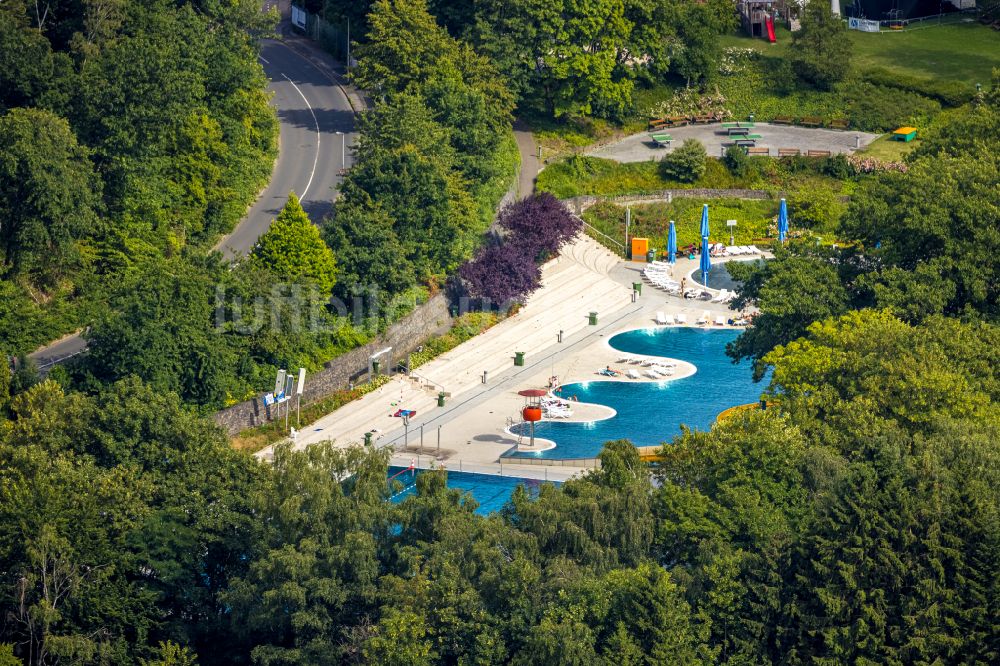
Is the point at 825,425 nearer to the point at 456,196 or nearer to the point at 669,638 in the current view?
the point at 669,638

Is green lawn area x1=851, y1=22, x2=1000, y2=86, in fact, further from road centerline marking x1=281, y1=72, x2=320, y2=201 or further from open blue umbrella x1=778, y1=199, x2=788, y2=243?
road centerline marking x1=281, y1=72, x2=320, y2=201

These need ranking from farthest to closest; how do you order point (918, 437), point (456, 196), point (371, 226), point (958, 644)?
point (456, 196) → point (371, 226) → point (918, 437) → point (958, 644)

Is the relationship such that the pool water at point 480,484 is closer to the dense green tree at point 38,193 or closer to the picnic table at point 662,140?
the dense green tree at point 38,193

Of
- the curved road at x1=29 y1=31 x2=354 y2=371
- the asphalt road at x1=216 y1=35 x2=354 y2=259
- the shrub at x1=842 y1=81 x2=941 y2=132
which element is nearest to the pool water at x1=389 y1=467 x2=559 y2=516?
the asphalt road at x1=216 y1=35 x2=354 y2=259

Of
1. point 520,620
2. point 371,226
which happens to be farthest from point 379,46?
point 520,620

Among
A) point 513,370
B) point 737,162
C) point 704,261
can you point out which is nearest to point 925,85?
point 737,162
